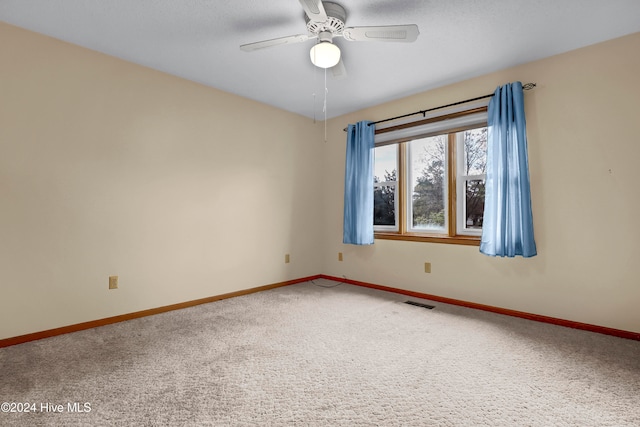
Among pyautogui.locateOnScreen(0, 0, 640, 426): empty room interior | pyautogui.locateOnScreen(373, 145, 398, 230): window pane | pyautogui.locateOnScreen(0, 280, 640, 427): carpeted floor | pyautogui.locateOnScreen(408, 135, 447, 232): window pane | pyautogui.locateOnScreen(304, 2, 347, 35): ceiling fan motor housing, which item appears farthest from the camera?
pyautogui.locateOnScreen(373, 145, 398, 230): window pane

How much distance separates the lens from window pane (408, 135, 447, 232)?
136 inches

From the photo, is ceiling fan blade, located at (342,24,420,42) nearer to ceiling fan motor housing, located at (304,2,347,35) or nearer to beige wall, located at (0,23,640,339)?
ceiling fan motor housing, located at (304,2,347,35)

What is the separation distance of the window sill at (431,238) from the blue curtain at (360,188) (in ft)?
0.61

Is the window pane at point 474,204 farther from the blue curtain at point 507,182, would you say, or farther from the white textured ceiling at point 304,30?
the white textured ceiling at point 304,30

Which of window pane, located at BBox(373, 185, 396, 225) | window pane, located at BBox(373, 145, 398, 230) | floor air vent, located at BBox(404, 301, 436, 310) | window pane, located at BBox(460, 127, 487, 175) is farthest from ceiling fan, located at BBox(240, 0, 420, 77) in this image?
floor air vent, located at BBox(404, 301, 436, 310)

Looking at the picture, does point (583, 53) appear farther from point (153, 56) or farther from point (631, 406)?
point (153, 56)

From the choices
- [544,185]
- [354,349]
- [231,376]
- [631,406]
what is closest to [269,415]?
[231,376]

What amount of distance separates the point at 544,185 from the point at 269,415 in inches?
110

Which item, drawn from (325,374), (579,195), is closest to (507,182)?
(579,195)

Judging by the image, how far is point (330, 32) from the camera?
2105 millimetres

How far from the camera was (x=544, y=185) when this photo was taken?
2693 mm

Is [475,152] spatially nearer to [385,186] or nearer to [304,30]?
A: [385,186]

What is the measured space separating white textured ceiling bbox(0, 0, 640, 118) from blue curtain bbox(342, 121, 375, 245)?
79 cm

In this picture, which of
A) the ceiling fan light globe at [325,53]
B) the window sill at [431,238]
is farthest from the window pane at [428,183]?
the ceiling fan light globe at [325,53]
